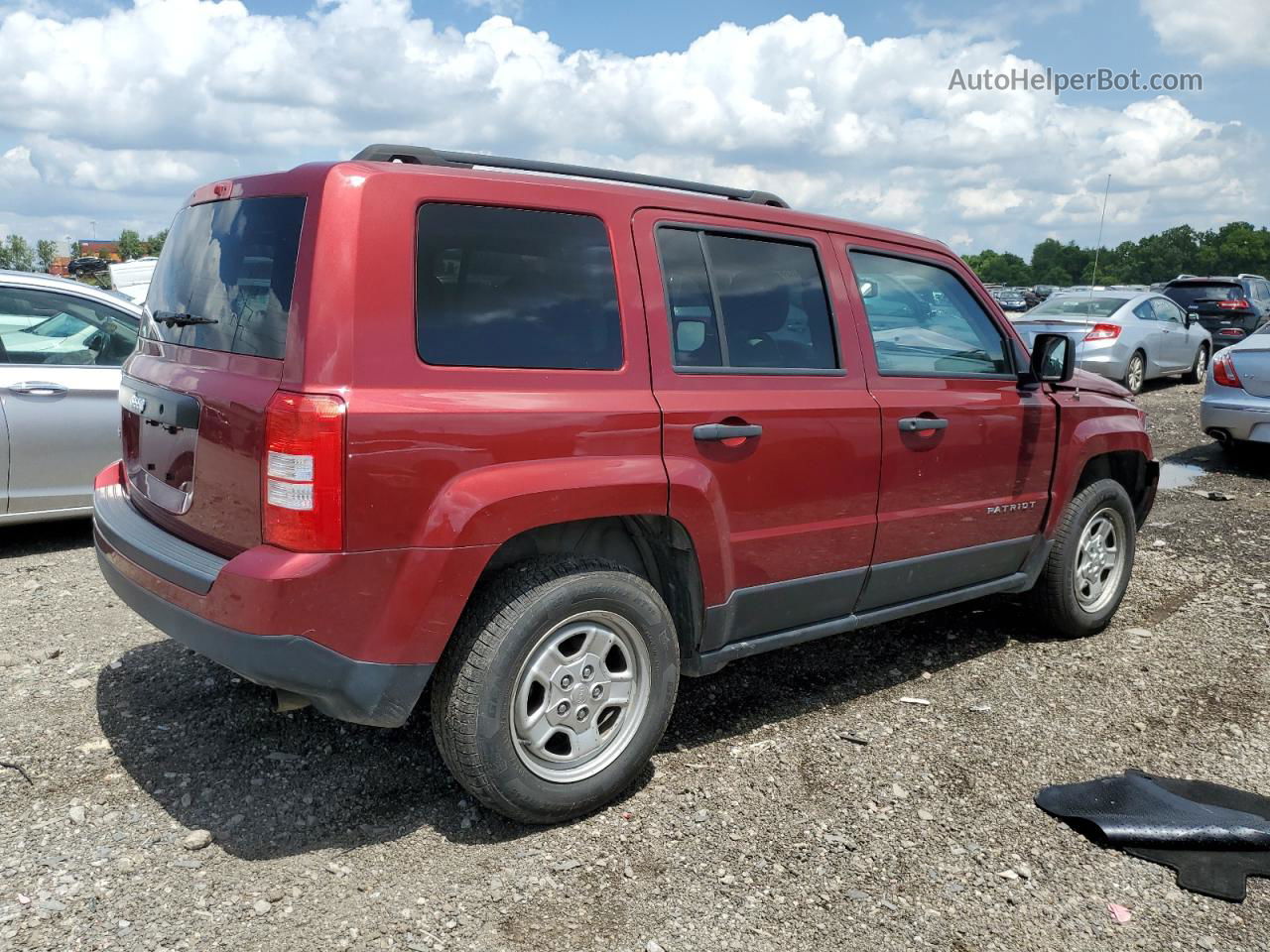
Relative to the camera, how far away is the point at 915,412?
414 cm

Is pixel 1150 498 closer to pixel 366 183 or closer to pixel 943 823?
pixel 943 823

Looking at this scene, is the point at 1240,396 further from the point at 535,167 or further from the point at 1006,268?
the point at 1006,268

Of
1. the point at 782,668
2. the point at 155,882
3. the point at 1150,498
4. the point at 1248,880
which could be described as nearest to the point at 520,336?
the point at 155,882

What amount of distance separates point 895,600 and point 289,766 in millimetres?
2396

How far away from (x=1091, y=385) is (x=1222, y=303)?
1792cm

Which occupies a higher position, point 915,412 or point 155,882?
point 915,412

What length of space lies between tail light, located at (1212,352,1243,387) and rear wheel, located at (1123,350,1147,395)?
4902 millimetres

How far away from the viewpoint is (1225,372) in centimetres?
952

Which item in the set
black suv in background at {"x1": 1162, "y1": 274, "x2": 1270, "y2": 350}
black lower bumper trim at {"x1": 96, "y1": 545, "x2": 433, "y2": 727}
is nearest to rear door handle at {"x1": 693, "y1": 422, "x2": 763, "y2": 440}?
black lower bumper trim at {"x1": 96, "y1": 545, "x2": 433, "y2": 727}

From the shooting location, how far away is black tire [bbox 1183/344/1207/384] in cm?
1670

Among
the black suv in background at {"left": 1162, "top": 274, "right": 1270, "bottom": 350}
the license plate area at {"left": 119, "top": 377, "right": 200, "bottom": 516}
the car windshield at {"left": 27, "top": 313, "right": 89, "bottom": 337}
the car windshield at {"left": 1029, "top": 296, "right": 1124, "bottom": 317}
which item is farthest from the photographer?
the black suv in background at {"left": 1162, "top": 274, "right": 1270, "bottom": 350}

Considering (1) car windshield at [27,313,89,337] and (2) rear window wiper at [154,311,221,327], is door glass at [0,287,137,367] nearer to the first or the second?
Result: (1) car windshield at [27,313,89,337]

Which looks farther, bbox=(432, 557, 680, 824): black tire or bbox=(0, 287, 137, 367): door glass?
bbox=(0, 287, 137, 367): door glass

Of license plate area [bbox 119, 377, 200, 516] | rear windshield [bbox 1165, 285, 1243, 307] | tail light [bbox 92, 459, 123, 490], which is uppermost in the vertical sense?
rear windshield [bbox 1165, 285, 1243, 307]
